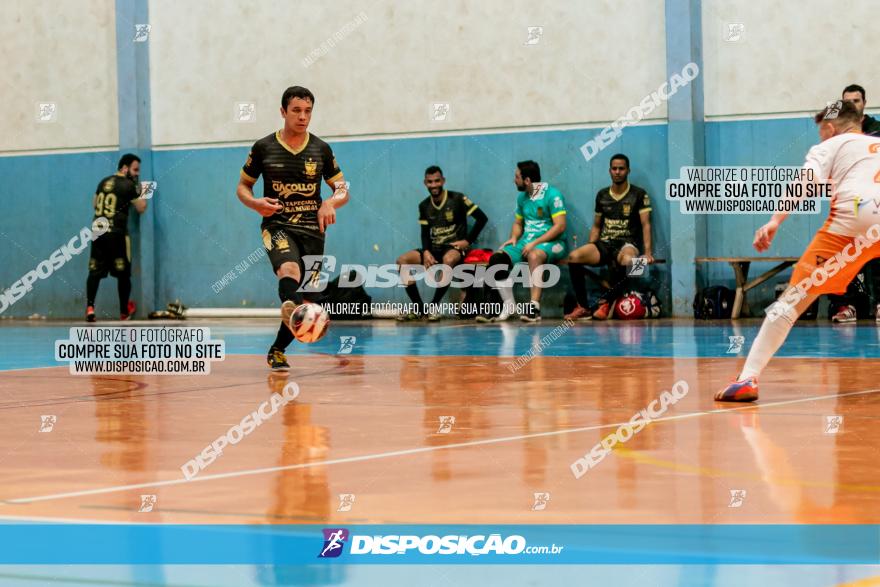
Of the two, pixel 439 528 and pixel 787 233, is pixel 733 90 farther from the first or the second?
pixel 439 528

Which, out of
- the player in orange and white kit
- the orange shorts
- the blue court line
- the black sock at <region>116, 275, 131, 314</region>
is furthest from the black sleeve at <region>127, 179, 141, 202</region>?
the orange shorts

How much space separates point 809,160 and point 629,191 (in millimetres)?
9897

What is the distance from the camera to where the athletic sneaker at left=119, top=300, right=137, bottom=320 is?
20.7 metres

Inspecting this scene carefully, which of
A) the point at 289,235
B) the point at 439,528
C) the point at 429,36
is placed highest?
the point at 429,36

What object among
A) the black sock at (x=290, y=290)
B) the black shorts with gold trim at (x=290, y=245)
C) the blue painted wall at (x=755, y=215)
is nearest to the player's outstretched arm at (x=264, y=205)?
the black shorts with gold trim at (x=290, y=245)

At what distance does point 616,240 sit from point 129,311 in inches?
329

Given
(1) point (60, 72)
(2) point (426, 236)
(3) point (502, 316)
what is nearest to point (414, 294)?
(2) point (426, 236)

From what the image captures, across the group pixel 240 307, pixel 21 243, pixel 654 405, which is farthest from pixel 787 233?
pixel 21 243

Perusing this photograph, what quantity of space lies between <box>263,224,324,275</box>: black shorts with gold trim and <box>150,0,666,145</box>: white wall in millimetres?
8862

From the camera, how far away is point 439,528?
13.6 ft

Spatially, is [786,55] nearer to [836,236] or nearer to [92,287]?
[836,236]

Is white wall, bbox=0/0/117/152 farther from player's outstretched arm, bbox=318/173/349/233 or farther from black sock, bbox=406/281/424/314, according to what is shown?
player's outstretched arm, bbox=318/173/349/233

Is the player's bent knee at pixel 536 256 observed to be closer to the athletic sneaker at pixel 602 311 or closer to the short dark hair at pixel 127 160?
the athletic sneaker at pixel 602 311

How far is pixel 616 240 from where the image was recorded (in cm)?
1773
